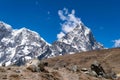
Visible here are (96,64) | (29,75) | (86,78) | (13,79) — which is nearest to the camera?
(13,79)

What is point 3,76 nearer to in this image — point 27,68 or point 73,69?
point 27,68

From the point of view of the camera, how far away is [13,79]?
32656 mm

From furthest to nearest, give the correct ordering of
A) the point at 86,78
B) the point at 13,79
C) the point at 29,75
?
the point at 86,78 < the point at 29,75 < the point at 13,79

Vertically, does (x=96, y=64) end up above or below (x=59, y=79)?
above

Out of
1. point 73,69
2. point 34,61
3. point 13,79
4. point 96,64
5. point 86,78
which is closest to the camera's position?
point 13,79

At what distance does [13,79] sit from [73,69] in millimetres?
17818

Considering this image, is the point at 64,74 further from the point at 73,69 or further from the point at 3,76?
the point at 3,76

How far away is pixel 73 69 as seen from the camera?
161 ft

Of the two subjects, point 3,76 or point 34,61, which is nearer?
point 3,76

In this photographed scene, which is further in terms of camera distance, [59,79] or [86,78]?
[86,78]

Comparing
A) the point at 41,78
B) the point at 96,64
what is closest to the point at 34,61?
the point at 41,78

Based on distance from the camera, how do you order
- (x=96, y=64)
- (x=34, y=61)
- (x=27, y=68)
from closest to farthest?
(x=27, y=68)
(x=34, y=61)
(x=96, y=64)

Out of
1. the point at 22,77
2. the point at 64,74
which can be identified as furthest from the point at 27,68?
the point at 64,74

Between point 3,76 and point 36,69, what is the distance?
6.26 metres
